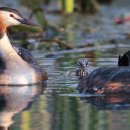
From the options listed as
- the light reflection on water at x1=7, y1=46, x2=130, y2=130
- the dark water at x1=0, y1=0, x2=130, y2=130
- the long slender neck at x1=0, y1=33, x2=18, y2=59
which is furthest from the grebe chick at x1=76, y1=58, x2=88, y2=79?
the long slender neck at x1=0, y1=33, x2=18, y2=59

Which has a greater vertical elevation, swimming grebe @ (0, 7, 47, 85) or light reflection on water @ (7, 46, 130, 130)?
swimming grebe @ (0, 7, 47, 85)

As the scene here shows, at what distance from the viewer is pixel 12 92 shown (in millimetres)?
9219

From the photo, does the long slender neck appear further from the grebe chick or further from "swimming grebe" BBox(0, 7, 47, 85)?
the grebe chick

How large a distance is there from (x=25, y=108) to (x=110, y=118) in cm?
109

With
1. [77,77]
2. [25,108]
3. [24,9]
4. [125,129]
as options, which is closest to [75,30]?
[24,9]

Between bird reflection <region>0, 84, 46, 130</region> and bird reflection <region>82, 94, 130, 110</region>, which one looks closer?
bird reflection <region>0, 84, 46, 130</region>

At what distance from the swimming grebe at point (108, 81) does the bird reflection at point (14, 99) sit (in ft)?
2.00

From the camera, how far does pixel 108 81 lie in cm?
874

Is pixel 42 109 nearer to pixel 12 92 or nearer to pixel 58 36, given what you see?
pixel 12 92

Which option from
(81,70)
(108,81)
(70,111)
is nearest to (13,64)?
(81,70)

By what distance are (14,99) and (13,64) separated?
121cm

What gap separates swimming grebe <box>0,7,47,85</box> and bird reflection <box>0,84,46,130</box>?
0.13 meters

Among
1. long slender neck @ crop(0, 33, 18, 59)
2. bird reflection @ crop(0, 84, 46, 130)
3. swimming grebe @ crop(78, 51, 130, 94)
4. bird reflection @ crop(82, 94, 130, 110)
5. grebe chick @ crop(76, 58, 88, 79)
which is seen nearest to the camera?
bird reflection @ crop(0, 84, 46, 130)

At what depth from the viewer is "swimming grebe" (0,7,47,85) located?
975 cm
